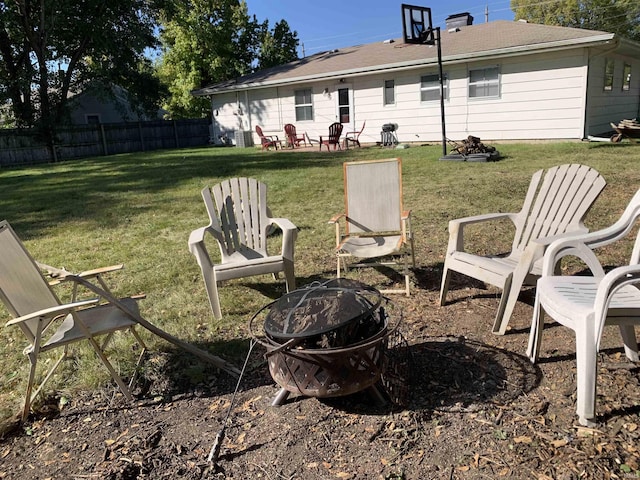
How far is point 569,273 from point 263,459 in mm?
3196

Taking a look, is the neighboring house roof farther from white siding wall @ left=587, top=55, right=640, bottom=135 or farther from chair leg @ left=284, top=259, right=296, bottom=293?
chair leg @ left=284, top=259, right=296, bottom=293

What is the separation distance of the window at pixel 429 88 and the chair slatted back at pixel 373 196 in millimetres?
11038

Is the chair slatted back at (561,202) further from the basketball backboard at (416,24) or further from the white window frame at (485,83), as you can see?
the white window frame at (485,83)

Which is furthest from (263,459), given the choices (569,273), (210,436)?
(569,273)

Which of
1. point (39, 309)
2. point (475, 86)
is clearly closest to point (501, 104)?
point (475, 86)

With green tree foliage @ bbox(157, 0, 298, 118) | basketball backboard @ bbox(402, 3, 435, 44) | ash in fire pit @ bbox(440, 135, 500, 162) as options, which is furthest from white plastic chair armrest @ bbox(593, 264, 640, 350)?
green tree foliage @ bbox(157, 0, 298, 118)

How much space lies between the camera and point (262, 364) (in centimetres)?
300

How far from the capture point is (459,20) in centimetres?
1780

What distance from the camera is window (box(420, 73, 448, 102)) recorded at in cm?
1446

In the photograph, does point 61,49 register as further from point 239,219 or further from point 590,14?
point 590,14

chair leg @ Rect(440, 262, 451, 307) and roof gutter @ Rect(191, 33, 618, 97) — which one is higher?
roof gutter @ Rect(191, 33, 618, 97)

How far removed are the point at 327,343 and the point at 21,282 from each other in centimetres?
174

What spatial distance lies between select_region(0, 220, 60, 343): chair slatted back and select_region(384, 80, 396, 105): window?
1419 centimetres

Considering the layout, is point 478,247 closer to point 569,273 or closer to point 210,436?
point 569,273
